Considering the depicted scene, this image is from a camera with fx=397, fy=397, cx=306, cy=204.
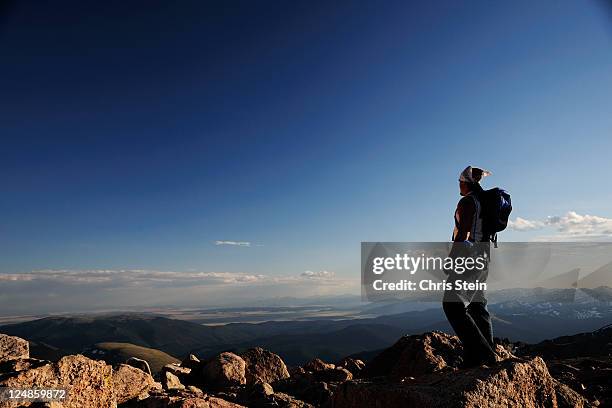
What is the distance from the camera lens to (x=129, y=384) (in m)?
12.0

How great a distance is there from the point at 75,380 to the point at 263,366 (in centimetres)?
1460

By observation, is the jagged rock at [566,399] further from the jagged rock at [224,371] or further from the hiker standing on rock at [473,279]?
the jagged rock at [224,371]

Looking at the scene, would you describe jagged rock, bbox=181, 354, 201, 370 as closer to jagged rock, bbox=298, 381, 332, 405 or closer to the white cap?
jagged rock, bbox=298, 381, 332, 405

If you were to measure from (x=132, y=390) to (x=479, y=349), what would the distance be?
9.86 metres

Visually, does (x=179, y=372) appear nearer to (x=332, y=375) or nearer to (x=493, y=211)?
(x=332, y=375)

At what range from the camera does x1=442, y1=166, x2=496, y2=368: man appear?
24.9 feet

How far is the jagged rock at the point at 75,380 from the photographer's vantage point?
8.77 meters

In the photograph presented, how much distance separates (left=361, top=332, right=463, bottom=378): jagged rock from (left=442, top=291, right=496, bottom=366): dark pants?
24.8 ft

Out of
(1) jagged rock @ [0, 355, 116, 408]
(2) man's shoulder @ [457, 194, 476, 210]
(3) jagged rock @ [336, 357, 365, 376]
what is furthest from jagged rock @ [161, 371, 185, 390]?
(2) man's shoulder @ [457, 194, 476, 210]

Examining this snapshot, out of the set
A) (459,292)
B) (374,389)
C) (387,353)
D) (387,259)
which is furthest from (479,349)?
(387,353)

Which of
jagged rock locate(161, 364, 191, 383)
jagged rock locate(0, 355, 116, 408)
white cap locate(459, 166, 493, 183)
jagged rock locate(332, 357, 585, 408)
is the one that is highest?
white cap locate(459, 166, 493, 183)

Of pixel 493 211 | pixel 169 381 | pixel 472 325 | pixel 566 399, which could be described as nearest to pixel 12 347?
pixel 169 381

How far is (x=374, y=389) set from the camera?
712cm

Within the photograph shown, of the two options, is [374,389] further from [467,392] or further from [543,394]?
[543,394]
